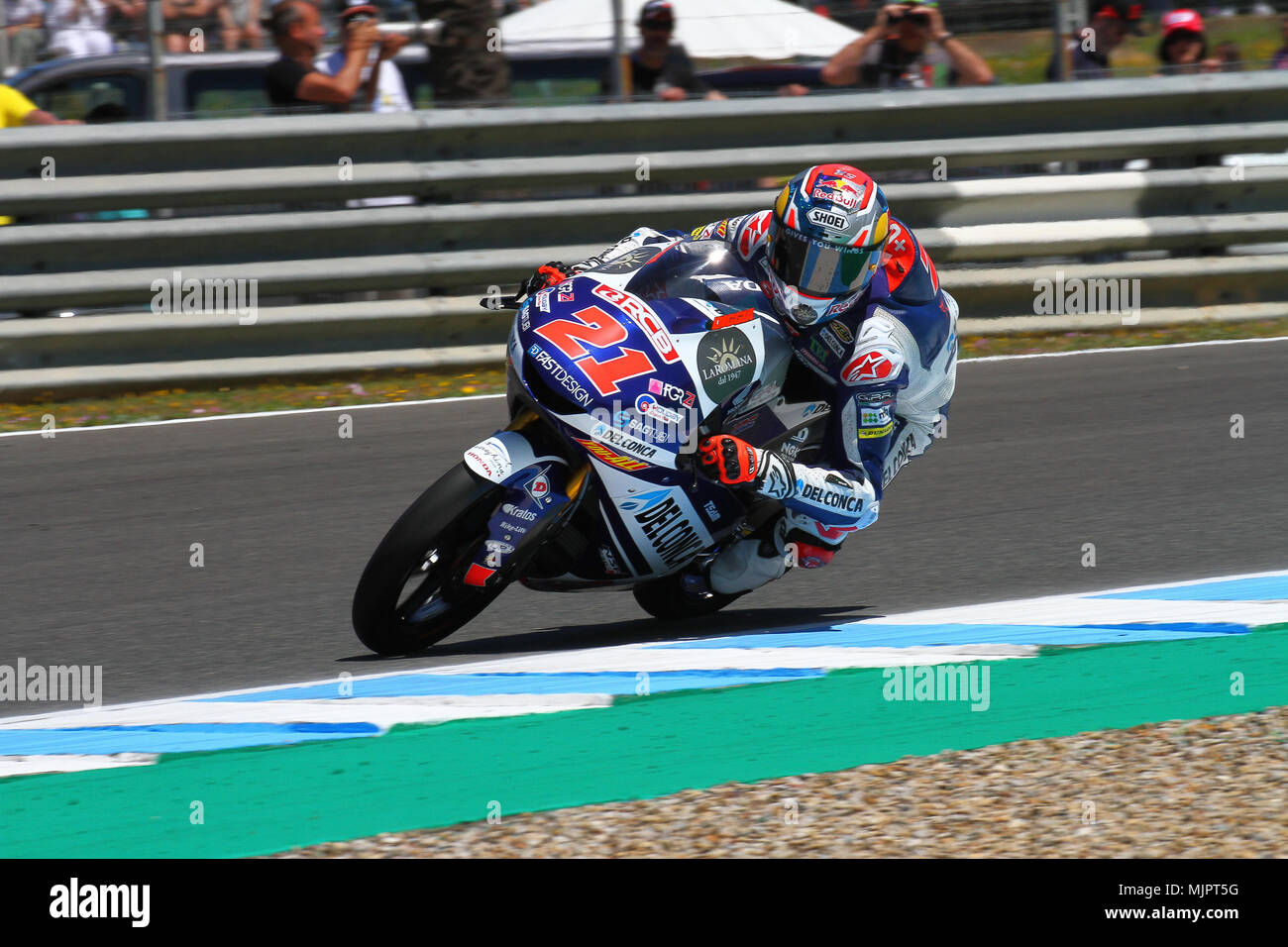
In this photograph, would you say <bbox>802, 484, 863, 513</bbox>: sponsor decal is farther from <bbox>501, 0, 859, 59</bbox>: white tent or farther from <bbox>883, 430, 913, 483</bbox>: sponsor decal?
<bbox>501, 0, 859, 59</bbox>: white tent

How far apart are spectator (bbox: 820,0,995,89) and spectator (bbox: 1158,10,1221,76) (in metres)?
Answer: 1.40

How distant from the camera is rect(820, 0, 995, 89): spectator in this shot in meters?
10.3

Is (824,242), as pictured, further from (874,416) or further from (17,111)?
(17,111)

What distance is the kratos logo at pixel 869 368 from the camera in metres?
5.12

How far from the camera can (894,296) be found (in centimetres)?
526

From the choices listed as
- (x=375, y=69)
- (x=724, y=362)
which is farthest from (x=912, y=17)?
(x=724, y=362)

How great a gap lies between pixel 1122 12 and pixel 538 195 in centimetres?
407

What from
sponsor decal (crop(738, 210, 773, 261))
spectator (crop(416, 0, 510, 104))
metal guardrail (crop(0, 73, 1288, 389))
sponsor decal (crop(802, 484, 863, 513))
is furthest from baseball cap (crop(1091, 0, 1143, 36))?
sponsor decal (crop(802, 484, 863, 513))

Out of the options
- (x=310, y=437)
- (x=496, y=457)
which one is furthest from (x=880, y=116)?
(x=496, y=457)

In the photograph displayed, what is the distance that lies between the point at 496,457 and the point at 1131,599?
1954mm

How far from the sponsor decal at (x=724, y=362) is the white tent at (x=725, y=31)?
5.44 meters

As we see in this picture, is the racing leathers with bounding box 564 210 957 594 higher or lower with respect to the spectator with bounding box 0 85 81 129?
lower

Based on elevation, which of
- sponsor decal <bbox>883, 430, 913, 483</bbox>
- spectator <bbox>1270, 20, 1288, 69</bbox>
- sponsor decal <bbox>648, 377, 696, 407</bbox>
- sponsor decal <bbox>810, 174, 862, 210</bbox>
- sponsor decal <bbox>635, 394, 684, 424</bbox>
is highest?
spectator <bbox>1270, 20, 1288, 69</bbox>
